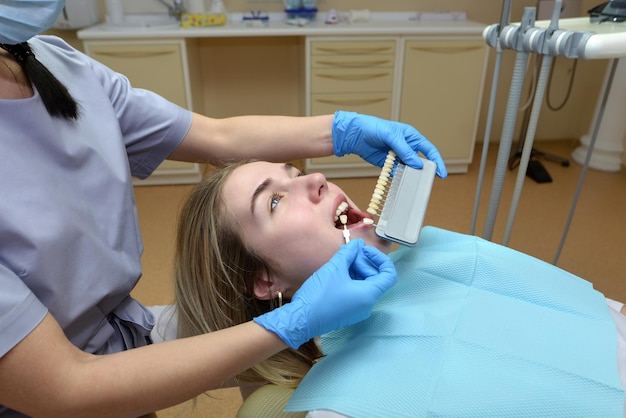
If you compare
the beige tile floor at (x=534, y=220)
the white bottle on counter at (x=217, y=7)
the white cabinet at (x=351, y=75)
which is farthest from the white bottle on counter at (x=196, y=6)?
the beige tile floor at (x=534, y=220)

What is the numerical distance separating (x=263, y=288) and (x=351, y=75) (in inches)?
89.8

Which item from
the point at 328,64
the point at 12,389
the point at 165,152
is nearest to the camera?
the point at 12,389

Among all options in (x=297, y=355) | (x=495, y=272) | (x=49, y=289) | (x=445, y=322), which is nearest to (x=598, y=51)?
(x=495, y=272)

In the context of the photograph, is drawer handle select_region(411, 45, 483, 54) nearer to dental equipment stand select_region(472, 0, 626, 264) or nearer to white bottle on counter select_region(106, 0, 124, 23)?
dental equipment stand select_region(472, 0, 626, 264)

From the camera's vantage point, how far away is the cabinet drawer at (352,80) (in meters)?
3.07

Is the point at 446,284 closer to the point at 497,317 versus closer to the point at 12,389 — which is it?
the point at 497,317

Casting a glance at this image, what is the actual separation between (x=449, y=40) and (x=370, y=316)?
8.24 ft

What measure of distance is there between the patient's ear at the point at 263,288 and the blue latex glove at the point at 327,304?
0.21 metres

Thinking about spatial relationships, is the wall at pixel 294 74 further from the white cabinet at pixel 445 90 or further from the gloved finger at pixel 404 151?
the gloved finger at pixel 404 151

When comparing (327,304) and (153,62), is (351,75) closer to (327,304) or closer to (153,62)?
(153,62)

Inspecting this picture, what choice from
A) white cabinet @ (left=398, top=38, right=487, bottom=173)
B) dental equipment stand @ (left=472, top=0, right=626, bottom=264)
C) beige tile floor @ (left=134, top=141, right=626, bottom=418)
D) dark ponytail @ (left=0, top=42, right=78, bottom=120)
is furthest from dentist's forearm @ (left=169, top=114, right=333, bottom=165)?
white cabinet @ (left=398, top=38, right=487, bottom=173)

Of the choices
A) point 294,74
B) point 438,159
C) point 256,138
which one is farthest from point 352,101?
point 438,159

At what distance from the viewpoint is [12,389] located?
720 mm

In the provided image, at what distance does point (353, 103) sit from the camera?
3.17m
